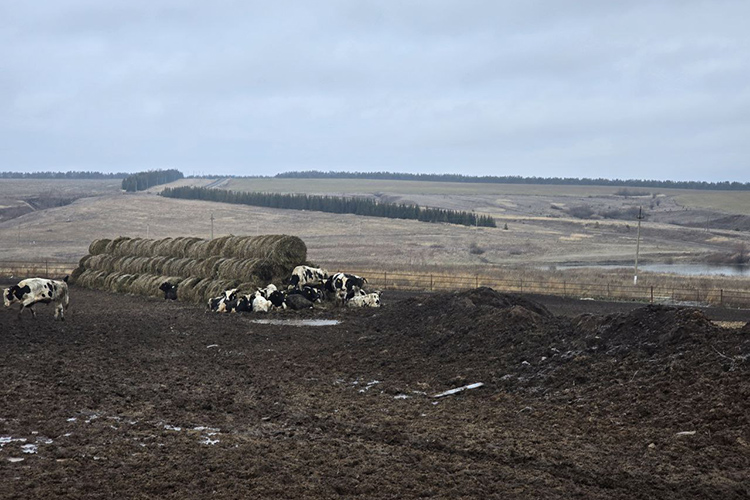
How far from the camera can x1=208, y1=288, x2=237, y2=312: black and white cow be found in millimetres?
26922

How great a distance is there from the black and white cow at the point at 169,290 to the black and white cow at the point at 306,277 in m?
5.74

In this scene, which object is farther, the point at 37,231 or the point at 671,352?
the point at 37,231

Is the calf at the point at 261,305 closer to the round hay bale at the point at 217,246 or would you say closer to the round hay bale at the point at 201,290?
the round hay bale at the point at 201,290

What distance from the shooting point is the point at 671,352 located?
44.0 ft

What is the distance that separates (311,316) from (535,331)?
1048 centimetres

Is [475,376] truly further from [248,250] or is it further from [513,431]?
[248,250]

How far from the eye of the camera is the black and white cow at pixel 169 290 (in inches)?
1237

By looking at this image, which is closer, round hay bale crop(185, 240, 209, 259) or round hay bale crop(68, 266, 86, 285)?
round hay bale crop(185, 240, 209, 259)

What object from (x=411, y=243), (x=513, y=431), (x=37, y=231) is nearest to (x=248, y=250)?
(x=513, y=431)

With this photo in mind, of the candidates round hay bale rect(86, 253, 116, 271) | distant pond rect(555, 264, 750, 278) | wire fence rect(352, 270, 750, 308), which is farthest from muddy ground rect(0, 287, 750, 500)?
distant pond rect(555, 264, 750, 278)

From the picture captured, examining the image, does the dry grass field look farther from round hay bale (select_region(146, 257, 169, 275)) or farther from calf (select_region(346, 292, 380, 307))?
calf (select_region(346, 292, 380, 307))

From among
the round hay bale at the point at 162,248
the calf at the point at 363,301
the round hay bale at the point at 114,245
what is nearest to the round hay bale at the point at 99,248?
the round hay bale at the point at 114,245

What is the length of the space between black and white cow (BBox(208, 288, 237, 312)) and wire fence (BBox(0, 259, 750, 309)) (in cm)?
1469

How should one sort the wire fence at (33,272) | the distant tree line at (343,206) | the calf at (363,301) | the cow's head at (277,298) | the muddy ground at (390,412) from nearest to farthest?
the muddy ground at (390,412) < the cow's head at (277,298) < the calf at (363,301) < the wire fence at (33,272) < the distant tree line at (343,206)
